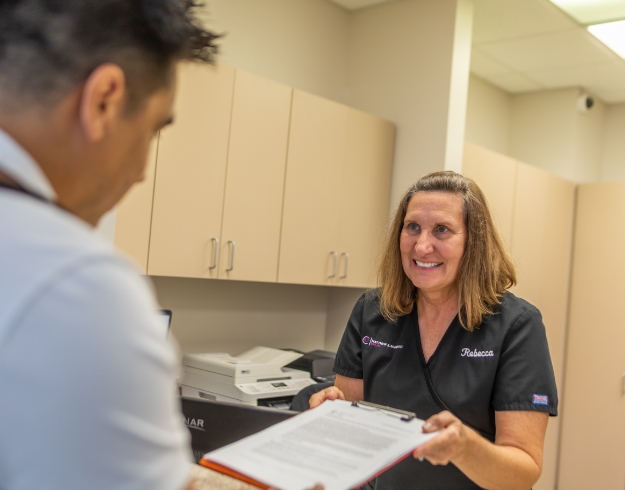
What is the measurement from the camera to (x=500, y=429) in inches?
55.2

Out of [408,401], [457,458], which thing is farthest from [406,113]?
[457,458]

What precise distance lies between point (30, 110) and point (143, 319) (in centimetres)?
21

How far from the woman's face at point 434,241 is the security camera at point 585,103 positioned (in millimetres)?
3370

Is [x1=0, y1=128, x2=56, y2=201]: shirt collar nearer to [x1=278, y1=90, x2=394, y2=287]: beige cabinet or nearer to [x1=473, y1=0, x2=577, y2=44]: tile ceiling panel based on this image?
[x1=278, y1=90, x2=394, y2=287]: beige cabinet

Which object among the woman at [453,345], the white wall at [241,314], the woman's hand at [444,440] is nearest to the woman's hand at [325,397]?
the woman at [453,345]

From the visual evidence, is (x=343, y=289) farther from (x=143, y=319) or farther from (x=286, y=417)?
(x=143, y=319)

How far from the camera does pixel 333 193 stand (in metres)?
3.07

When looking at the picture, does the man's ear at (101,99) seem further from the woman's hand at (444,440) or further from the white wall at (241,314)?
the white wall at (241,314)

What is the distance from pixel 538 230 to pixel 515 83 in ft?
3.99

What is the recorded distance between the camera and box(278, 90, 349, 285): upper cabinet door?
9.44ft

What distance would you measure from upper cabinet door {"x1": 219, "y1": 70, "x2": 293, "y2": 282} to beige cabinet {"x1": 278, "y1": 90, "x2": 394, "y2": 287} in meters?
0.06

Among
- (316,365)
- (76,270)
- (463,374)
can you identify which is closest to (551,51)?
(316,365)

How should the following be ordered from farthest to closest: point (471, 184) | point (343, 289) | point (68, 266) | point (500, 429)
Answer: point (343, 289), point (471, 184), point (500, 429), point (68, 266)

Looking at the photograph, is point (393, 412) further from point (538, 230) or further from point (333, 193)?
point (538, 230)
